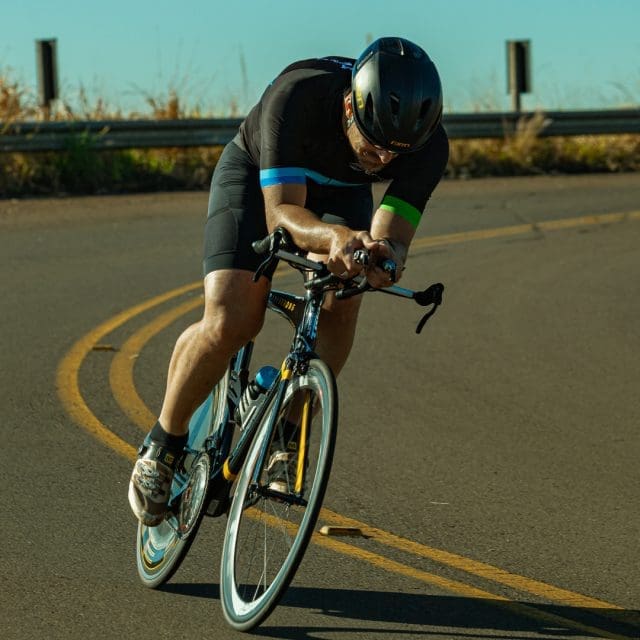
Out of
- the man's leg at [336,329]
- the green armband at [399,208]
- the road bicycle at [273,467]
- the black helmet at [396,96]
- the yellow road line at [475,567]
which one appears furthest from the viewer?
the man's leg at [336,329]

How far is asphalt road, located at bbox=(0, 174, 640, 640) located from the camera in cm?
467

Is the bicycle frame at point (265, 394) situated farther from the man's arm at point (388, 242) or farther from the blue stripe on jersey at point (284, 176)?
the blue stripe on jersey at point (284, 176)

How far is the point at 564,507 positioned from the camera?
5.90 metres

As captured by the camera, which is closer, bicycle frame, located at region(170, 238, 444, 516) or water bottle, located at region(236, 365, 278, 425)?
bicycle frame, located at region(170, 238, 444, 516)

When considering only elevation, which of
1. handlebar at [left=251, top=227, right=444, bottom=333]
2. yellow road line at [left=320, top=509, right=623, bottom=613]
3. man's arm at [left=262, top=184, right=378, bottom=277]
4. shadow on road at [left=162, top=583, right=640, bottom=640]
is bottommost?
yellow road line at [left=320, top=509, right=623, bottom=613]

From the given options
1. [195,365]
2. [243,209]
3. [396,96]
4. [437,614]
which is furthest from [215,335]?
[437,614]

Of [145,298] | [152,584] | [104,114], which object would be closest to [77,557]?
[152,584]

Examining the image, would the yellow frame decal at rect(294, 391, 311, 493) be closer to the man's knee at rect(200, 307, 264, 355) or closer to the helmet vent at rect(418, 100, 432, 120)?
the man's knee at rect(200, 307, 264, 355)

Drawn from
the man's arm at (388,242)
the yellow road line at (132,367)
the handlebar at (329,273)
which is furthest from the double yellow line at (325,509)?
the man's arm at (388,242)

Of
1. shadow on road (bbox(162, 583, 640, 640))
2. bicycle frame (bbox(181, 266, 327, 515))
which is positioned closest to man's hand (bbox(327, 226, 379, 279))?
bicycle frame (bbox(181, 266, 327, 515))

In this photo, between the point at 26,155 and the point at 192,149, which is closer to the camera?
the point at 26,155

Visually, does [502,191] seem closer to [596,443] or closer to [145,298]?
[145,298]

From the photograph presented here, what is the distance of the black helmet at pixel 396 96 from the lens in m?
4.22

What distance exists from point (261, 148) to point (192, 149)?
41.3 feet
